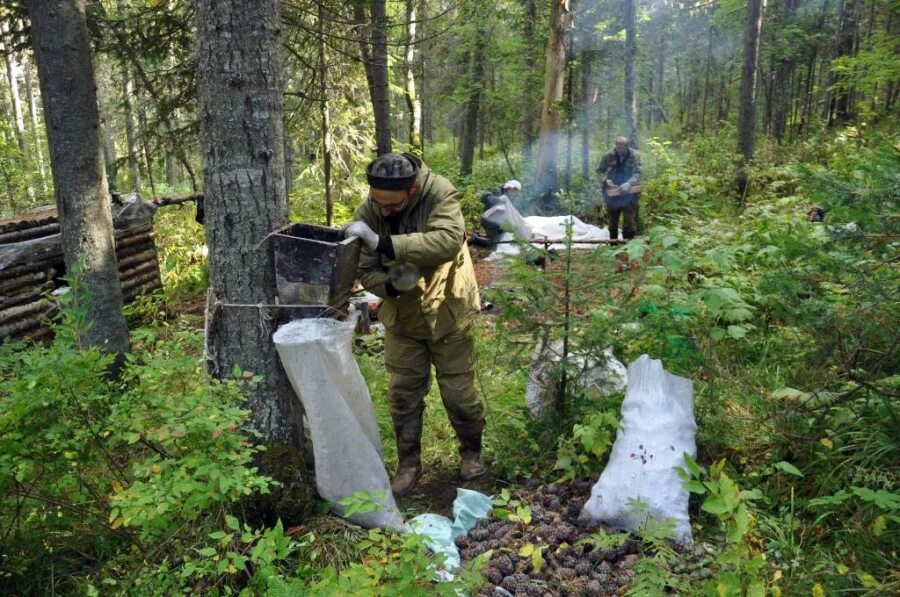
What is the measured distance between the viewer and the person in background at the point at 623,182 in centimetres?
966

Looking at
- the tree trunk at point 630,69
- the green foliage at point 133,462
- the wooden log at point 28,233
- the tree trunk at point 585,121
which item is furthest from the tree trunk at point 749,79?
the green foliage at point 133,462

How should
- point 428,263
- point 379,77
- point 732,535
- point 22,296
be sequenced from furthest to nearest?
point 379,77
point 22,296
point 428,263
point 732,535

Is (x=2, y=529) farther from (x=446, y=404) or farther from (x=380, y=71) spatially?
(x=380, y=71)

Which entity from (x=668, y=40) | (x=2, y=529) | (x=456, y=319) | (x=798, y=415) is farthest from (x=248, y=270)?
(x=668, y=40)

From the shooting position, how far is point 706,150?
16219mm

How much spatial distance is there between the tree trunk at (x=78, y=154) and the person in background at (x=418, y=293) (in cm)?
263

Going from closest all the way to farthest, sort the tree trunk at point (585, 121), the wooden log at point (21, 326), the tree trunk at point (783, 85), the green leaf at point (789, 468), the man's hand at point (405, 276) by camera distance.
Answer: the green leaf at point (789, 468), the man's hand at point (405, 276), the wooden log at point (21, 326), the tree trunk at point (585, 121), the tree trunk at point (783, 85)

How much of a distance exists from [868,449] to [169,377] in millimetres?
3250

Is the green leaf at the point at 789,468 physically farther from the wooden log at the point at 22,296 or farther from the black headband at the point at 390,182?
the wooden log at the point at 22,296

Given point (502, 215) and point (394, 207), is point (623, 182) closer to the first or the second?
point (502, 215)

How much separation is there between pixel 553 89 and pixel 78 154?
9.13 m

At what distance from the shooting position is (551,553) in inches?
109

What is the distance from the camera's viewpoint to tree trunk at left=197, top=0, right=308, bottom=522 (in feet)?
9.36

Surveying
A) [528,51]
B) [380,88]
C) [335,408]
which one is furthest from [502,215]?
[528,51]
